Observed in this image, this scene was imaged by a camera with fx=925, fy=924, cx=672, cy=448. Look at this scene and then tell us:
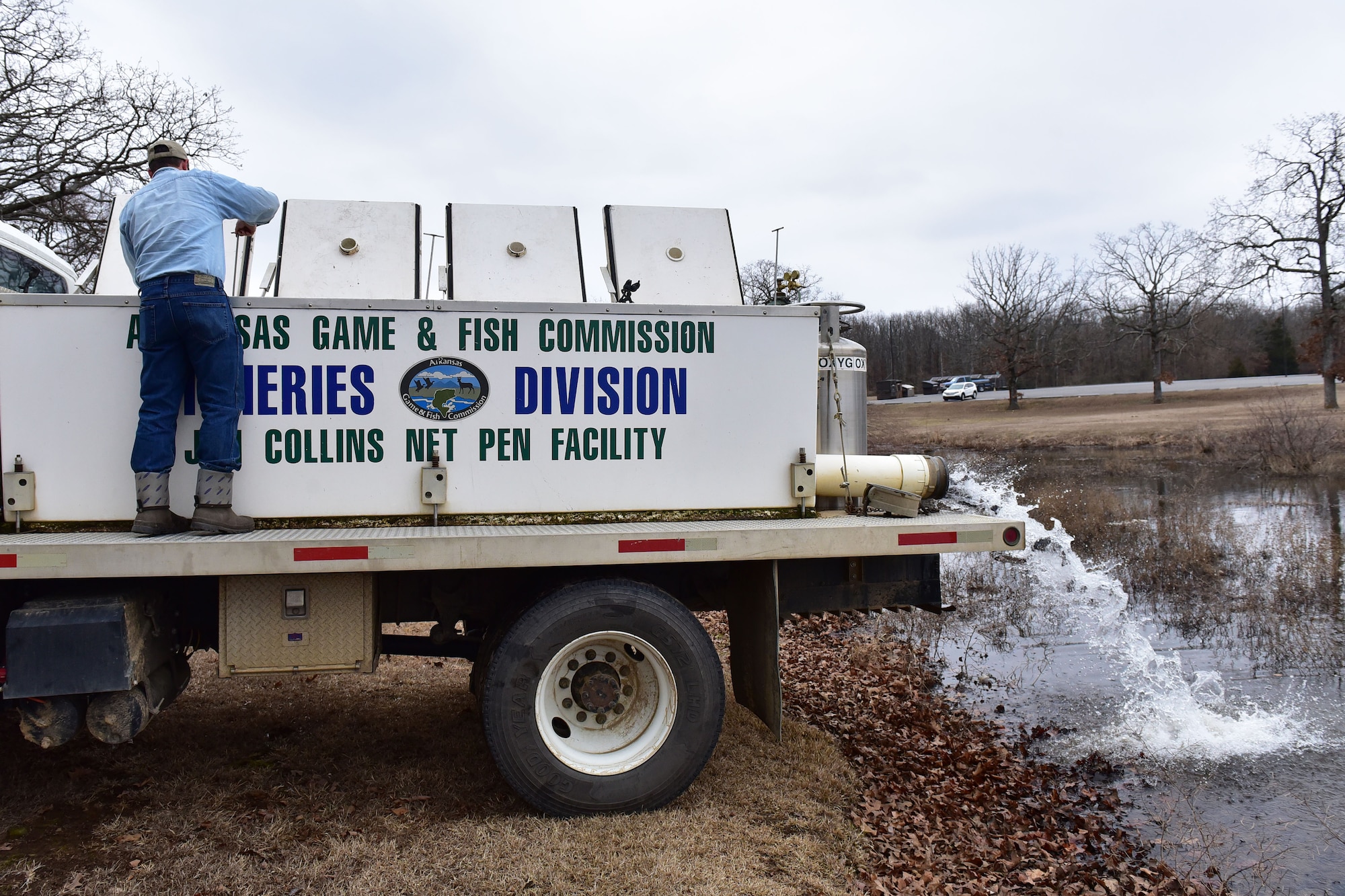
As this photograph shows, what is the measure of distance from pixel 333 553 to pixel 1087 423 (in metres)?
34.4

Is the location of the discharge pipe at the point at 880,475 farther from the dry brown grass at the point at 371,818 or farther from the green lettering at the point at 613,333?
the dry brown grass at the point at 371,818

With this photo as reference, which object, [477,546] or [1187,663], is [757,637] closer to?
[477,546]

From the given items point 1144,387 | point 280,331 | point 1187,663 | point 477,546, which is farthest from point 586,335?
point 1144,387

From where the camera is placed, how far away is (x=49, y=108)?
1819cm

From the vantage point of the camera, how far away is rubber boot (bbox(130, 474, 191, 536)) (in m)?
3.63

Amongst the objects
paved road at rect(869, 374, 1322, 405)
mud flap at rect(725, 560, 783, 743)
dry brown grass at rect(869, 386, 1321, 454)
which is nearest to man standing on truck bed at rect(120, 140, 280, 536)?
mud flap at rect(725, 560, 783, 743)

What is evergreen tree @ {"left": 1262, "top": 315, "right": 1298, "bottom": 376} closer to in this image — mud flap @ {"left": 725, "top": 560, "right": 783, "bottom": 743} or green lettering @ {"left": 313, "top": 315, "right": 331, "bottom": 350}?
mud flap @ {"left": 725, "top": 560, "right": 783, "bottom": 743}

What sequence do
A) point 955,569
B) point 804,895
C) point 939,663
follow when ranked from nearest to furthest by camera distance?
point 804,895
point 939,663
point 955,569

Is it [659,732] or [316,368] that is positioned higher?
[316,368]

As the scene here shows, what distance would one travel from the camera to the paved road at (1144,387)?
48406 millimetres

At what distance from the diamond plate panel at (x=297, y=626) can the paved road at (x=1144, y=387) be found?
50069 mm

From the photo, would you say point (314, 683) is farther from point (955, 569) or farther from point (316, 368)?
point (955, 569)

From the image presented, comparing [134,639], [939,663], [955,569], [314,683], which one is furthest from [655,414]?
[955,569]

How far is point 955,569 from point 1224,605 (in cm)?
277
